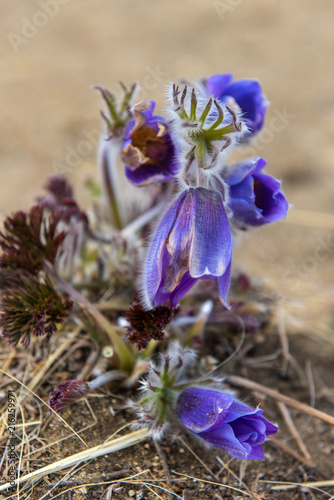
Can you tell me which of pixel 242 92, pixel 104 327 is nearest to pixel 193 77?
pixel 242 92

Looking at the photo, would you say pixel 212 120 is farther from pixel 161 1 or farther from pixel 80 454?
pixel 161 1

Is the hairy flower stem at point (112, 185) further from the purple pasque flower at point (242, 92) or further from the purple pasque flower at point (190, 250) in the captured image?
the purple pasque flower at point (190, 250)

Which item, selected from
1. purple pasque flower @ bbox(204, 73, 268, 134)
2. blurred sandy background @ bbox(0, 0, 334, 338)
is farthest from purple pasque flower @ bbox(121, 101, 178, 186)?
blurred sandy background @ bbox(0, 0, 334, 338)

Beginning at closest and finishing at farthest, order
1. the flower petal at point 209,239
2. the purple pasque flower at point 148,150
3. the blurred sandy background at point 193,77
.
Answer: the flower petal at point 209,239 < the purple pasque flower at point 148,150 < the blurred sandy background at point 193,77

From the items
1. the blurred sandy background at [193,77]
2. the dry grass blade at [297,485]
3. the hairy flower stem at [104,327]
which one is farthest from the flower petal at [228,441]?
the blurred sandy background at [193,77]

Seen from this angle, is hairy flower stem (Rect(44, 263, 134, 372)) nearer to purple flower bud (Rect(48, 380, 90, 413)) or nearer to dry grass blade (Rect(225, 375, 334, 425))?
purple flower bud (Rect(48, 380, 90, 413))

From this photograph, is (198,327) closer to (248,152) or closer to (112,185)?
(112,185)

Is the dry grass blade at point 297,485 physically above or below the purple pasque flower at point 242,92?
below
